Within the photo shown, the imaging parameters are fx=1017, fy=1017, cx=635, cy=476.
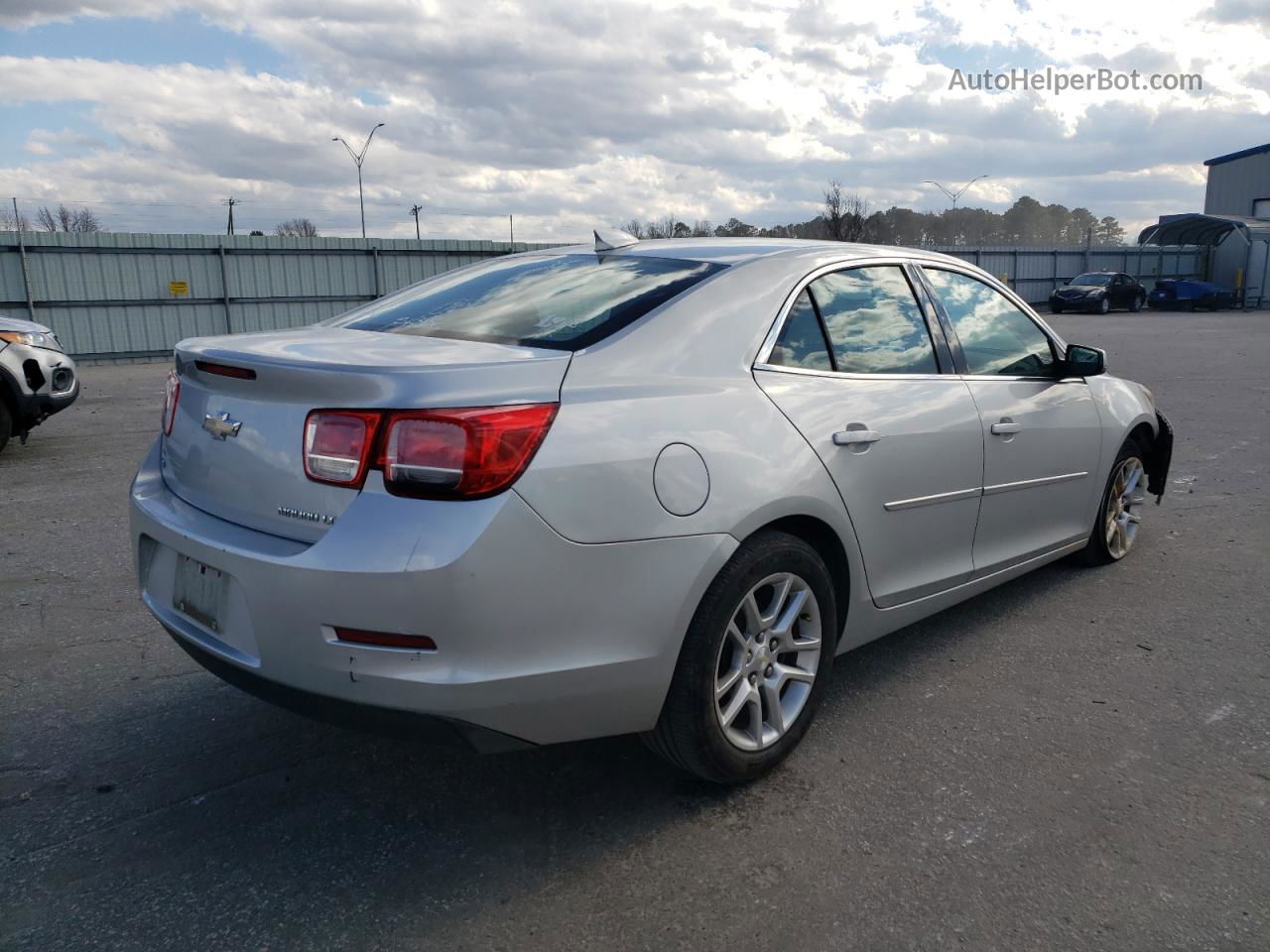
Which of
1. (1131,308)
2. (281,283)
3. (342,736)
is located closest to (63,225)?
(281,283)

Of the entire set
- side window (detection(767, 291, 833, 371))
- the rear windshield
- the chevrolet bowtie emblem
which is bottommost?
the chevrolet bowtie emblem

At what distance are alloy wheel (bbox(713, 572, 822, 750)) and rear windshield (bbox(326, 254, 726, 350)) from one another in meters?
0.87

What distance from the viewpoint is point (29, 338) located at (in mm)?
8352

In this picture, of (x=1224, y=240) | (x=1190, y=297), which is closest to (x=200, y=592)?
(x=1190, y=297)

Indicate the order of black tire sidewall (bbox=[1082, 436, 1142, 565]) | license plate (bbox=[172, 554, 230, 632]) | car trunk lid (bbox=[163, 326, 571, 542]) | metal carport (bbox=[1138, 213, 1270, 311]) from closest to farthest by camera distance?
1. car trunk lid (bbox=[163, 326, 571, 542])
2. license plate (bbox=[172, 554, 230, 632])
3. black tire sidewall (bbox=[1082, 436, 1142, 565])
4. metal carport (bbox=[1138, 213, 1270, 311])

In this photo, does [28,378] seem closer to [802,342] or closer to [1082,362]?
[802,342]

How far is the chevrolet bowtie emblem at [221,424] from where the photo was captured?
264 centimetres

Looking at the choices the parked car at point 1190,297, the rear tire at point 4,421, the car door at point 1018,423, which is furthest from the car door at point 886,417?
the parked car at point 1190,297

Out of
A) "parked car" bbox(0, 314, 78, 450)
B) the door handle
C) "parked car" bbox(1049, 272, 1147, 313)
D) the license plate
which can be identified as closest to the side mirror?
the door handle

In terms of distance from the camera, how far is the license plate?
258cm

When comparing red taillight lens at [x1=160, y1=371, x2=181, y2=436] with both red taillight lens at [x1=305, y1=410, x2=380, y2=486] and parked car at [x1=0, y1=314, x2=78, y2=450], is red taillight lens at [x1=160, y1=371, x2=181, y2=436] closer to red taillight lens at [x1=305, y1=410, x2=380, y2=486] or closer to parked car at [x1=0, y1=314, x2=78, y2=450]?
red taillight lens at [x1=305, y1=410, x2=380, y2=486]

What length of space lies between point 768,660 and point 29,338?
7.81 m

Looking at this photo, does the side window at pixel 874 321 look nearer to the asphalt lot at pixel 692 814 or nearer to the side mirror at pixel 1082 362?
the side mirror at pixel 1082 362

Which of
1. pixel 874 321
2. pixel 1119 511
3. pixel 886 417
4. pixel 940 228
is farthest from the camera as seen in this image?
pixel 940 228
